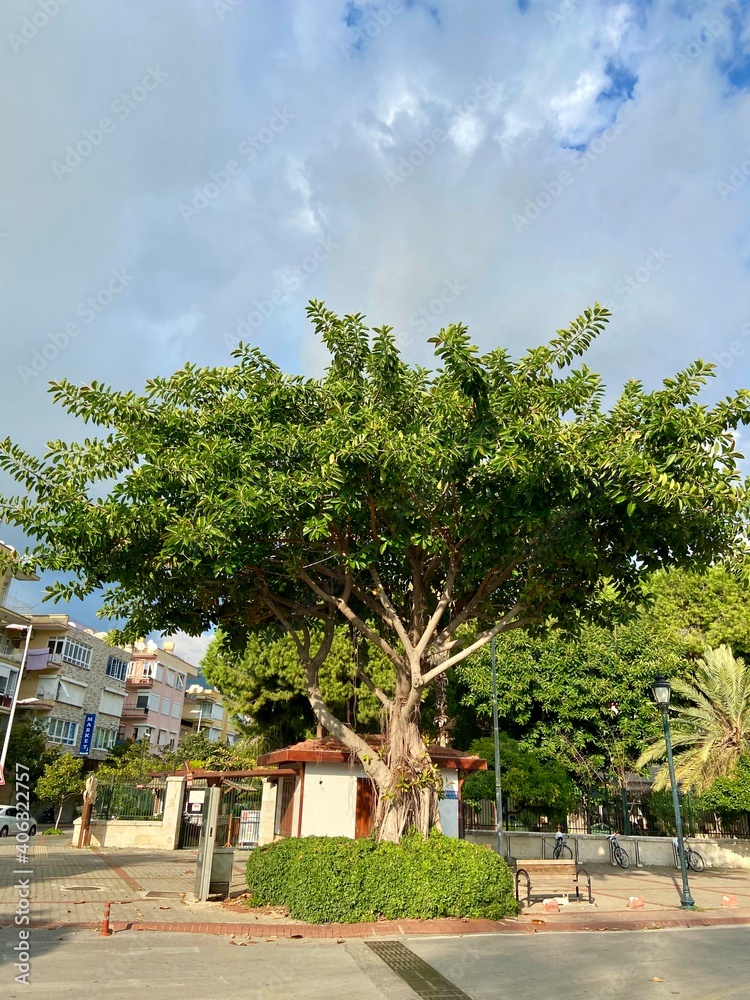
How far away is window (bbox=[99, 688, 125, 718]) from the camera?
51125 mm

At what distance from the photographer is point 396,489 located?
38.3ft

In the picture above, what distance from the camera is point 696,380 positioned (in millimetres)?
10977

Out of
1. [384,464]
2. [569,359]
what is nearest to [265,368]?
[384,464]

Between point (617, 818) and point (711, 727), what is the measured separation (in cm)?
480

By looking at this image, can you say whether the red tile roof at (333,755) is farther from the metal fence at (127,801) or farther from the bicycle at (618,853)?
the metal fence at (127,801)

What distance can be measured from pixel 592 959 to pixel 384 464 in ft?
23.3

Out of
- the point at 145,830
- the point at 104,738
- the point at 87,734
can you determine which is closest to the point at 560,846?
the point at 145,830

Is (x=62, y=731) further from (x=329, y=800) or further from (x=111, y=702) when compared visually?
(x=329, y=800)

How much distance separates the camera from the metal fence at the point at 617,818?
2486 cm

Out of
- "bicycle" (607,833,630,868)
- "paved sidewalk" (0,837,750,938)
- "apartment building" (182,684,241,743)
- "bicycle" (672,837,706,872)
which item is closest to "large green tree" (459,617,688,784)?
"bicycle" (607,833,630,868)

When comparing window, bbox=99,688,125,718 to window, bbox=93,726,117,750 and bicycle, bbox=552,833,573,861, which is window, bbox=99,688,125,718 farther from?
bicycle, bbox=552,833,573,861

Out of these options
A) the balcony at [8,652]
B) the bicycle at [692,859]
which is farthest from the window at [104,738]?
the bicycle at [692,859]

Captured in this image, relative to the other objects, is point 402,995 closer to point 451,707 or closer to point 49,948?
point 49,948

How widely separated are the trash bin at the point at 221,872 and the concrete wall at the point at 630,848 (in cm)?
1150
